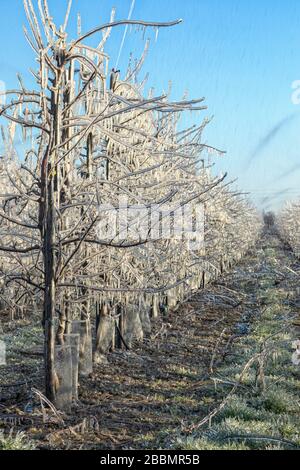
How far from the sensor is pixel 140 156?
10344 millimetres

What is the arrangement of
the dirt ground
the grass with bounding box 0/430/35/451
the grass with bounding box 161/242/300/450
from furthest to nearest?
1. the dirt ground
2. the grass with bounding box 161/242/300/450
3. the grass with bounding box 0/430/35/451

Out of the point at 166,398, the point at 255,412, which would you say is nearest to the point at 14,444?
the point at 255,412

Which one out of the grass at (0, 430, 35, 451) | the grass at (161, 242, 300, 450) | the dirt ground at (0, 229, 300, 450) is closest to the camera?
the grass at (0, 430, 35, 451)

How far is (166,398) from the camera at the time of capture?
750cm

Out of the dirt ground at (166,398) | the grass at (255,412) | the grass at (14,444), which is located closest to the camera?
the grass at (14,444)

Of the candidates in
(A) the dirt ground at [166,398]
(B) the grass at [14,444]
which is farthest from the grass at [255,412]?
(B) the grass at [14,444]

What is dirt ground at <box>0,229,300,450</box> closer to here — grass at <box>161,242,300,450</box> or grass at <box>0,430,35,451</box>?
grass at <box>161,242,300,450</box>

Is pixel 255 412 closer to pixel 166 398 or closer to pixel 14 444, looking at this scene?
pixel 166 398

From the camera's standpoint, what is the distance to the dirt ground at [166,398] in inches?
219

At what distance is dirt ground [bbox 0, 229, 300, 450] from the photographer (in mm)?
5555

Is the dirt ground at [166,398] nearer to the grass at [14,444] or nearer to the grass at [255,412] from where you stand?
the grass at [255,412]

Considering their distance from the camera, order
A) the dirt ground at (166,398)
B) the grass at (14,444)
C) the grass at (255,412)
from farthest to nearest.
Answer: the dirt ground at (166,398)
the grass at (255,412)
the grass at (14,444)

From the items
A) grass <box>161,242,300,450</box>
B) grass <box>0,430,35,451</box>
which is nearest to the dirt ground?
grass <box>161,242,300,450</box>

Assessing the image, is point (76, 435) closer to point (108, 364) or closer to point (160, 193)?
point (108, 364)
